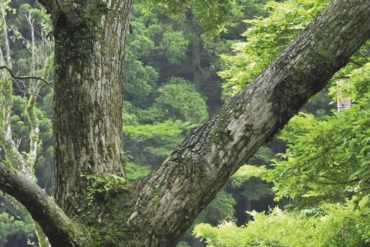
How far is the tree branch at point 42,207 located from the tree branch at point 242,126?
247 mm

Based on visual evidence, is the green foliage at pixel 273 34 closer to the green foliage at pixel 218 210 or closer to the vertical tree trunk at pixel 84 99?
the vertical tree trunk at pixel 84 99

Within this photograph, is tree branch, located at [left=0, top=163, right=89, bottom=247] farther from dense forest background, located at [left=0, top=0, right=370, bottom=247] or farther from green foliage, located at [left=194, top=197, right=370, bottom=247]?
green foliage, located at [left=194, top=197, right=370, bottom=247]

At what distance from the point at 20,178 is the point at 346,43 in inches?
50.6

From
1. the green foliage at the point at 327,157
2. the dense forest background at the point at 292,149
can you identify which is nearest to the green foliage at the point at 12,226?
the dense forest background at the point at 292,149

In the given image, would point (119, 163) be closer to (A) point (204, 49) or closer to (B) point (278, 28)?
(B) point (278, 28)

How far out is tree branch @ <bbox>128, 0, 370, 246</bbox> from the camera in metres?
2.30

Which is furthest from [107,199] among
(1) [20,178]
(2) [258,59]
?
(2) [258,59]

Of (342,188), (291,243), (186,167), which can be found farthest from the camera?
(291,243)

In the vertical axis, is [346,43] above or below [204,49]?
above

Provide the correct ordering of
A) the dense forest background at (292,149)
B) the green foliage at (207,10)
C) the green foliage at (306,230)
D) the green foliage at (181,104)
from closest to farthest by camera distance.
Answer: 1. the green foliage at (207,10)
2. the dense forest background at (292,149)
3. the green foliage at (306,230)
4. the green foliage at (181,104)

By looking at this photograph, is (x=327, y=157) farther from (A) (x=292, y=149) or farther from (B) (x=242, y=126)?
(B) (x=242, y=126)

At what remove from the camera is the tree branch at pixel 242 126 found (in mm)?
2299

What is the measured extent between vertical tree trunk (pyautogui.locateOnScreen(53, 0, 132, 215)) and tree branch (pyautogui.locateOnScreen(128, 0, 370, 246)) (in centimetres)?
27

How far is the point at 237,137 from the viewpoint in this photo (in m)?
2.36
